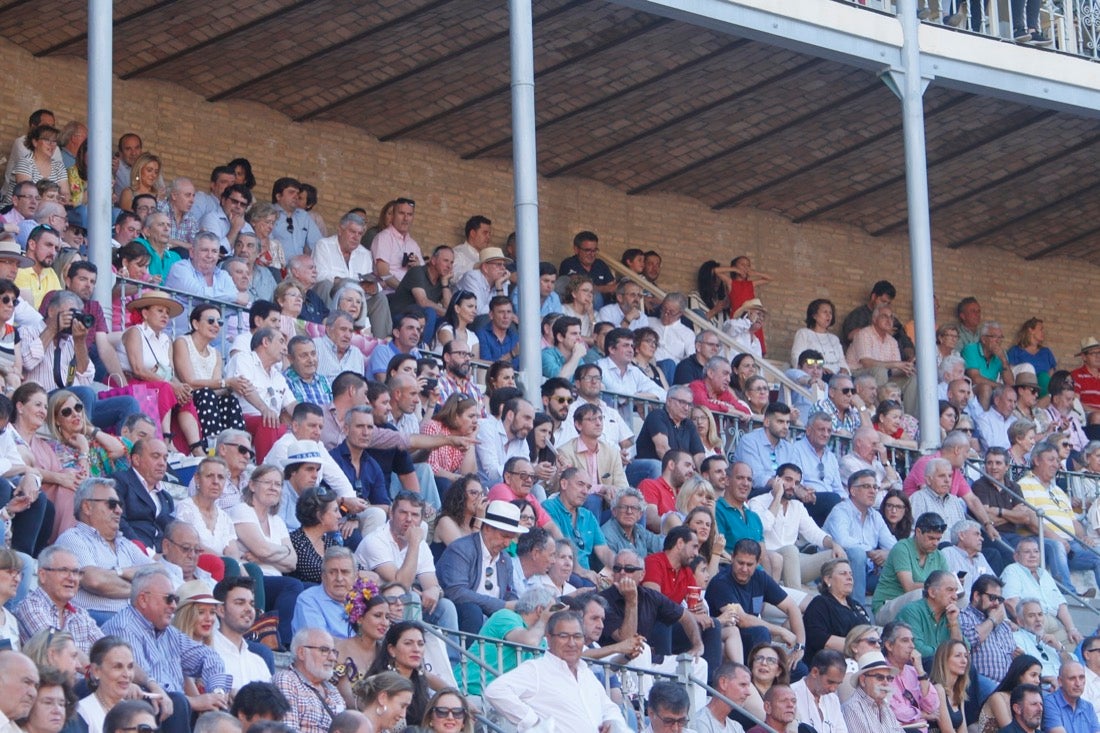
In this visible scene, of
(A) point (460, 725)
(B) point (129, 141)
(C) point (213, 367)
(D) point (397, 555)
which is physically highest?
(B) point (129, 141)

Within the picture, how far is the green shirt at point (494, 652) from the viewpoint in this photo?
9672 millimetres

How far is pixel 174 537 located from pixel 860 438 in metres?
6.56

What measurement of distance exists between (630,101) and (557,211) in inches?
70.1

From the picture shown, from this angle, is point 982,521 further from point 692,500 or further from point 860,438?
point 692,500

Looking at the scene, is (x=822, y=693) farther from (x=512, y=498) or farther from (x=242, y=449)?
(x=242, y=449)

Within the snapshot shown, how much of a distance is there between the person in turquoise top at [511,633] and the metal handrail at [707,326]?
6869 mm

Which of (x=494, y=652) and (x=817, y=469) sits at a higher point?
(x=817, y=469)

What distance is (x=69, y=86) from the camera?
16.2m

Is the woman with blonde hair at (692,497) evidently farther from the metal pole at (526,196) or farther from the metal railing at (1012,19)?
the metal railing at (1012,19)

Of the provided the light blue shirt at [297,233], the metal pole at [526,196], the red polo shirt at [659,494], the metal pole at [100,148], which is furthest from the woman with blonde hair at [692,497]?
the light blue shirt at [297,233]

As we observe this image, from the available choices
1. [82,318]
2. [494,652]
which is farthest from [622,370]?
[494,652]

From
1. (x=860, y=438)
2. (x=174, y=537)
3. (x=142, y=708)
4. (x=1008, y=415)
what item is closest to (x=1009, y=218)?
(x=1008, y=415)

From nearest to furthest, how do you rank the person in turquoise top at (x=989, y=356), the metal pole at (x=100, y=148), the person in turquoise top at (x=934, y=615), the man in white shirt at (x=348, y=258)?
the metal pole at (x=100, y=148) → the person in turquoise top at (x=934, y=615) → the man in white shirt at (x=348, y=258) → the person in turquoise top at (x=989, y=356)

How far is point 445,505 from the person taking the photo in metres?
10.8
